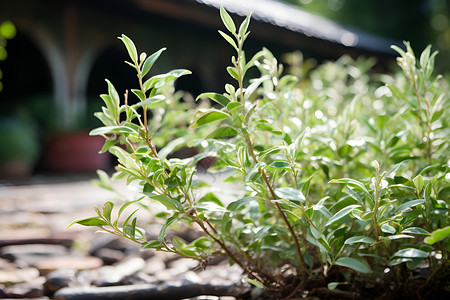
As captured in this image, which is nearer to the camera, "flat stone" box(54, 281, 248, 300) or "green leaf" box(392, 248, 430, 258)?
"green leaf" box(392, 248, 430, 258)

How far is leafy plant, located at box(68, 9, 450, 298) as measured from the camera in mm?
812

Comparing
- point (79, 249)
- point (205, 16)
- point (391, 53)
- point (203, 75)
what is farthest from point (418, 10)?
point (79, 249)

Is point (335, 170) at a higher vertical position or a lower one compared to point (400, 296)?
higher

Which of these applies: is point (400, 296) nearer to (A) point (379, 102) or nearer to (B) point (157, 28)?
(A) point (379, 102)

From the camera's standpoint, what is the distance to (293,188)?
909 mm

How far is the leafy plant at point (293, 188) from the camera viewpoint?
81 centimetres

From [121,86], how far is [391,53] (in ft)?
18.7

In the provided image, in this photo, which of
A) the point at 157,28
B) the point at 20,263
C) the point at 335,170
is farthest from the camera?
the point at 157,28

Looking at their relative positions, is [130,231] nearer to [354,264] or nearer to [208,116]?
[208,116]

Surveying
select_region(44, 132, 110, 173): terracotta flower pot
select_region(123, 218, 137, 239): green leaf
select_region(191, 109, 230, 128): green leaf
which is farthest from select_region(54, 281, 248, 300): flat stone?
select_region(44, 132, 110, 173): terracotta flower pot

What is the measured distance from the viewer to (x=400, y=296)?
0.98 meters

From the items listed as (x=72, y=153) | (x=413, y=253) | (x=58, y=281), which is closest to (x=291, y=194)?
(x=413, y=253)

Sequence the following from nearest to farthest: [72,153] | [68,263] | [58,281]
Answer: [58,281] → [68,263] → [72,153]

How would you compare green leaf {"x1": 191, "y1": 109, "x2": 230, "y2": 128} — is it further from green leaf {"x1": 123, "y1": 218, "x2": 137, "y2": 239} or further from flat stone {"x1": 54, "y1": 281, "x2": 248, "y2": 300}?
flat stone {"x1": 54, "y1": 281, "x2": 248, "y2": 300}
